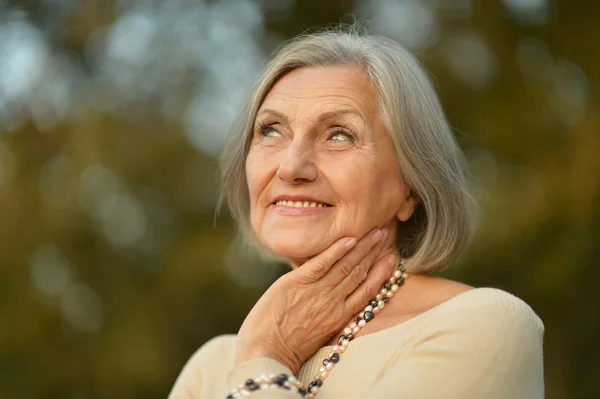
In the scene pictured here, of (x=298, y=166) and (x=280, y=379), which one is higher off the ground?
(x=298, y=166)

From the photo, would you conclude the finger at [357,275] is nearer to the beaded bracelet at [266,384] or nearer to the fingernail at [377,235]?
the fingernail at [377,235]

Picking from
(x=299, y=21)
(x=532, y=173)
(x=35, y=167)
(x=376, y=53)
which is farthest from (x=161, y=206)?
(x=376, y=53)

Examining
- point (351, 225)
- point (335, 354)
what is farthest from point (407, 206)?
point (335, 354)

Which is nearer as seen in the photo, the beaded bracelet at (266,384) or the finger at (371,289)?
the beaded bracelet at (266,384)

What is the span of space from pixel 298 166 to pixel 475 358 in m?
0.85

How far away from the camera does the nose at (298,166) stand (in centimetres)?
281

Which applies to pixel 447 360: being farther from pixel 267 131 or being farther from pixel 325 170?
pixel 267 131

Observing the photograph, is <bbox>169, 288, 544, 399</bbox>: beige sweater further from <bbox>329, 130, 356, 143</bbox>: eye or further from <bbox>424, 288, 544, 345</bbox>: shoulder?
<bbox>329, 130, 356, 143</bbox>: eye

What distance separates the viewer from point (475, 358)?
236cm

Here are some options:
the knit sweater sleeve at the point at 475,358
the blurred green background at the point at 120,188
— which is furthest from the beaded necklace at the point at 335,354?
the blurred green background at the point at 120,188

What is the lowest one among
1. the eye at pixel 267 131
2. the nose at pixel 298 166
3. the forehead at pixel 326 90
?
the nose at pixel 298 166

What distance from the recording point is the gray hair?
9.50 feet

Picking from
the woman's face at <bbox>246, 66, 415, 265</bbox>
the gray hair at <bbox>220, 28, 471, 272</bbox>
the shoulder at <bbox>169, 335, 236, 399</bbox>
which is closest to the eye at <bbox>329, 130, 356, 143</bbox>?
the woman's face at <bbox>246, 66, 415, 265</bbox>

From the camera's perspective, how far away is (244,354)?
2.66 m
